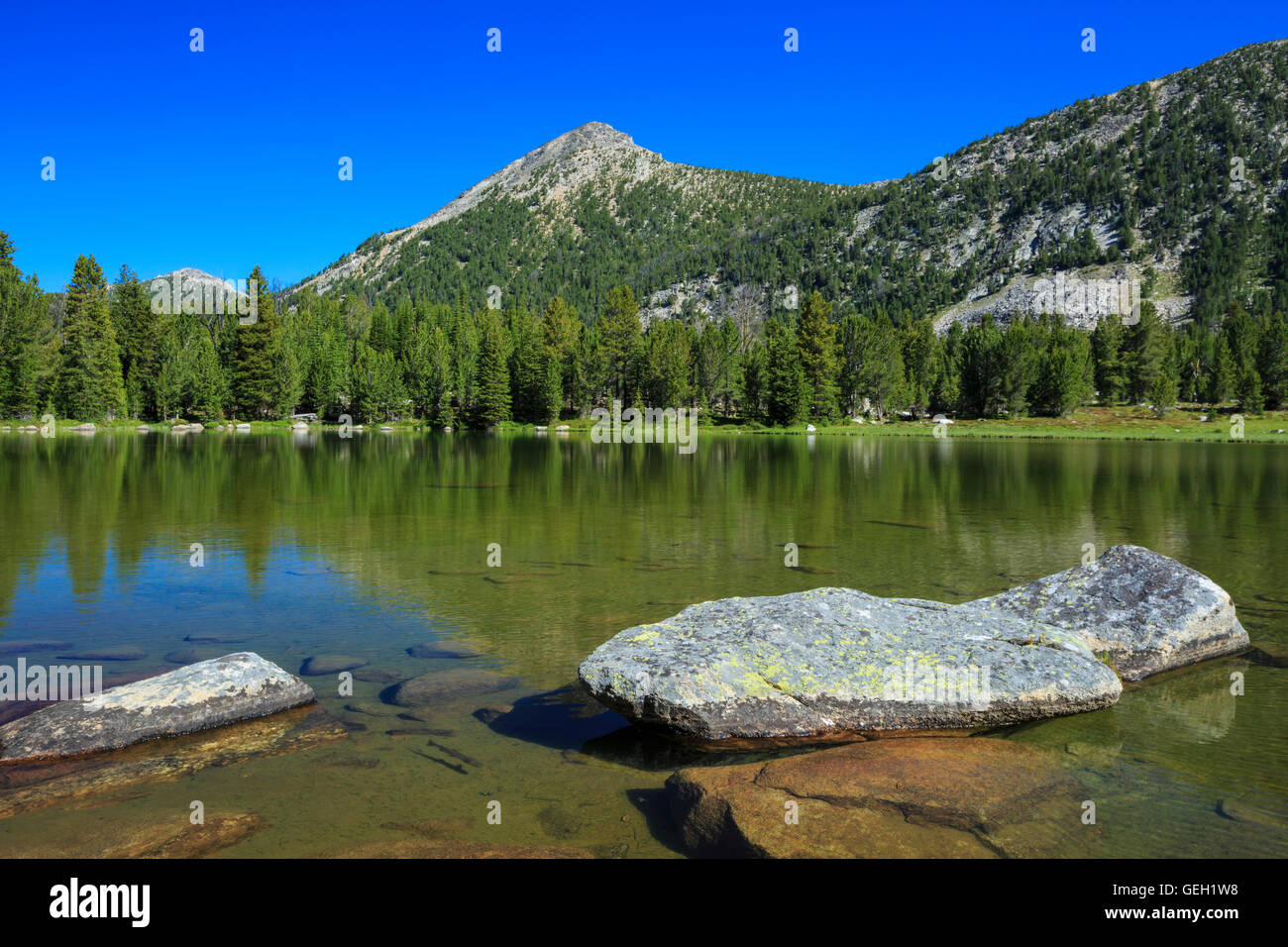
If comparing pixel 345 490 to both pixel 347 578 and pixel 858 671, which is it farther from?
pixel 858 671

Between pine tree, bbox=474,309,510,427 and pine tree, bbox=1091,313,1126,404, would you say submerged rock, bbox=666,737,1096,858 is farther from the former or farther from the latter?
pine tree, bbox=1091,313,1126,404

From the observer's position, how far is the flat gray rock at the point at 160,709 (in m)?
8.38

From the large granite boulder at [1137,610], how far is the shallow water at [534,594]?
0.54 m

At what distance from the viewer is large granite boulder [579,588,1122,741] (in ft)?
29.6

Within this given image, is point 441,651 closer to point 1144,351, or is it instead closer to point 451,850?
point 451,850

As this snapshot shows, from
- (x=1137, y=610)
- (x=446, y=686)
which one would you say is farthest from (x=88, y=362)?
(x=1137, y=610)

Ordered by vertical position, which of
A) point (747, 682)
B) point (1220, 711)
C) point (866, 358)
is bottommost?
point (1220, 711)

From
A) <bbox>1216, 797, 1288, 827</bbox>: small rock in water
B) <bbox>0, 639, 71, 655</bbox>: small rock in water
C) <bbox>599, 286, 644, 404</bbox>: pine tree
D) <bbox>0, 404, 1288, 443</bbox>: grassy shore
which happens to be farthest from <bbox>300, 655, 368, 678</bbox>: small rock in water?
<bbox>599, 286, 644, 404</bbox>: pine tree

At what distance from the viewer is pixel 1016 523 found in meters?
25.9

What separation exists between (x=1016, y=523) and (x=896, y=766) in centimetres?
2066

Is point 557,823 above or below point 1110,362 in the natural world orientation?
below

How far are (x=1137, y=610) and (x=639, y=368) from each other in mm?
117418

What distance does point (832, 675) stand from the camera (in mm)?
9445
